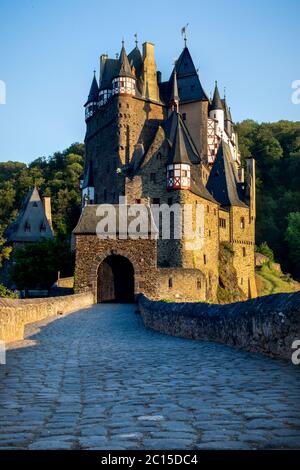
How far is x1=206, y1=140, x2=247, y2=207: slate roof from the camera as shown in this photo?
59125mm

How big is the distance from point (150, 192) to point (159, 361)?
4251 centimetres

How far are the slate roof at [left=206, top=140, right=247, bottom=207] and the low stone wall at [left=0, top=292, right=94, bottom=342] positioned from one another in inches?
1178

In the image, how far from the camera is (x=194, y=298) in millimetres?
38625

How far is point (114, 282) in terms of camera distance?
32.8 metres

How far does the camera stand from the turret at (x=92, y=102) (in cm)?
6962

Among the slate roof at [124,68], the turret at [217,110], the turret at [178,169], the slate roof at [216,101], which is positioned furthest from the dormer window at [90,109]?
the turret at [178,169]

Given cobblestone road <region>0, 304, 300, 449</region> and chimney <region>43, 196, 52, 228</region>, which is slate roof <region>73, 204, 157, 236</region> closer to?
cobblestone road <region>0, 304, 300, 449</region>

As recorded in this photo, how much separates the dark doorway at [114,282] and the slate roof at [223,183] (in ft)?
90.5

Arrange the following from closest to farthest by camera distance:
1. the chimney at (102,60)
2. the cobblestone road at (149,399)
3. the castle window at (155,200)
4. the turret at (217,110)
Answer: the cobblestone road at (149,399) < the castle window at (155,200) < the turret at (217,110) < the chimney at (102,60)

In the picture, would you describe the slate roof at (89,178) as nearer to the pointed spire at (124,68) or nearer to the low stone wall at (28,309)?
the pointed spire at (124,68)

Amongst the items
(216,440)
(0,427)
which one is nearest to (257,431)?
(216,440)

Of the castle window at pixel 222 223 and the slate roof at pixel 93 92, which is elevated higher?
the slate roof at pixel 93 92

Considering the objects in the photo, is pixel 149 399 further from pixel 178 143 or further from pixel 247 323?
pixel 178 143

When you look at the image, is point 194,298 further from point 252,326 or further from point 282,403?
point 282,403
